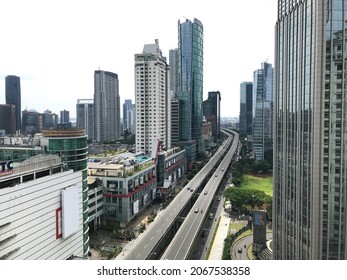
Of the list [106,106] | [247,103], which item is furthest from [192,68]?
[247,103]

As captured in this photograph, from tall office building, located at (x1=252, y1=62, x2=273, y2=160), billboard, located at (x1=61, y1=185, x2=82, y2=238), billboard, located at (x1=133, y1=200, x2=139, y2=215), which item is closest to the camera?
billboard, located at (x1=61, y1=185, x2=82, y2=238)

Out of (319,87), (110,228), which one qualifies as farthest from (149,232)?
(319,87)

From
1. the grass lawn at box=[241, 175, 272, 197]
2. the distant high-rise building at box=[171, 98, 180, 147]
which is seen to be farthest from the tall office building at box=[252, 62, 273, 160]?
the distant high-rise building at box=[171, 98, 180, 147]

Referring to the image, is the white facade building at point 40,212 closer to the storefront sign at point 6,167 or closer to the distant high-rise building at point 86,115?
the storefront sign at point 6,167

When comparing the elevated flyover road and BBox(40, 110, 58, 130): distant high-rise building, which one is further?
BBox(40, 110, 58, 130): distant high-rise building

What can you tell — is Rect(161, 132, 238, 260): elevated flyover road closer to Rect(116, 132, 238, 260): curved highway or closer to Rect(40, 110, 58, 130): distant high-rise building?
Rect(116, 132, 238, 260): curved highway

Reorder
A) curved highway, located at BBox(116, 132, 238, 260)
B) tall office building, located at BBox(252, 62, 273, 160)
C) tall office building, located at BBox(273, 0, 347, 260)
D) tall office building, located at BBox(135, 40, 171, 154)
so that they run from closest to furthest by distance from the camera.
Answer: tall office building, located at BBox(273, 0, 347, 260), curved highway, located at BBox(116, 132, 238, 260), tall office building, located at BBox(135, 40, 171, 154), tall office building, located at BBox(252, 62, 273, 160)

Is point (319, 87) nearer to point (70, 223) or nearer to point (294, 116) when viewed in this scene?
point (294, 116)
